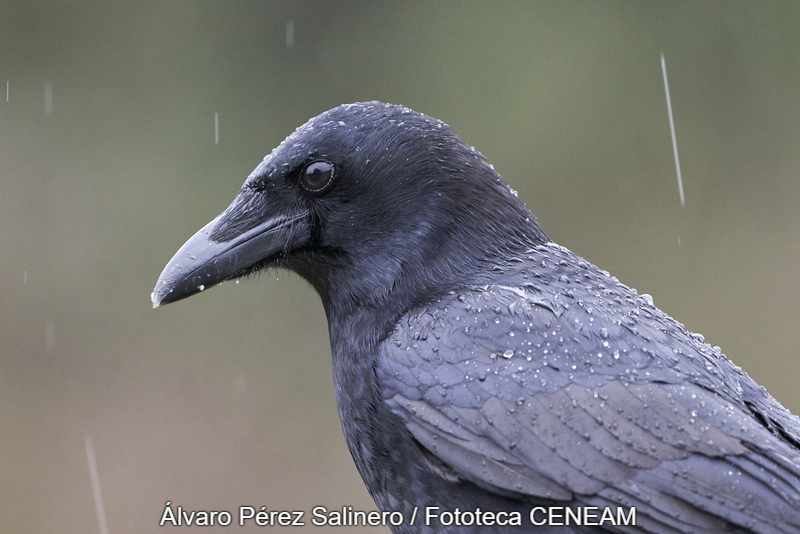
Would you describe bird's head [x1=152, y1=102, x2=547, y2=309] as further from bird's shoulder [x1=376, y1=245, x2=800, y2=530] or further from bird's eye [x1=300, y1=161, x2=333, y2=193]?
→ bird's shoulder [x1=376, y1=245, x2=800, y2=530]

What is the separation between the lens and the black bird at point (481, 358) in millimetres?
1768

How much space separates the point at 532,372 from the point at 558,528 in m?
0.34

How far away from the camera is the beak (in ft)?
7.08

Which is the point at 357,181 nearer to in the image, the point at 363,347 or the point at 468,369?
the point at 363,347

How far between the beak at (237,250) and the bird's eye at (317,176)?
0.08 meters

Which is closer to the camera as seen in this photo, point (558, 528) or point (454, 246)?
point (558, 528)

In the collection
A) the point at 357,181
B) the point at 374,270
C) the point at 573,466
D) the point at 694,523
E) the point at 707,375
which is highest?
the point at 357,181

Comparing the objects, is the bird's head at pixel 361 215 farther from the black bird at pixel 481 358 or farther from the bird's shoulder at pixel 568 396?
the bird's shoulder at pixel 568 396

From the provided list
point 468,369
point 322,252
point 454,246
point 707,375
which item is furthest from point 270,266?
point 707,375

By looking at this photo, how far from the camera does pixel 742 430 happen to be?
1802 mm

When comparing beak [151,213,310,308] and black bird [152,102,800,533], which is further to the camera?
beak [151,213,310,308]

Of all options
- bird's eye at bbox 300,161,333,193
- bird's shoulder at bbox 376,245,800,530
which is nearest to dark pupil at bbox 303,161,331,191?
bird's eye at bbox 300,161,333,193

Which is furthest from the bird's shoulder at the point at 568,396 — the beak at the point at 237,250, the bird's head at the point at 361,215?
the beak at the point at 237,250

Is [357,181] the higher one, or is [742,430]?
[357,181]
